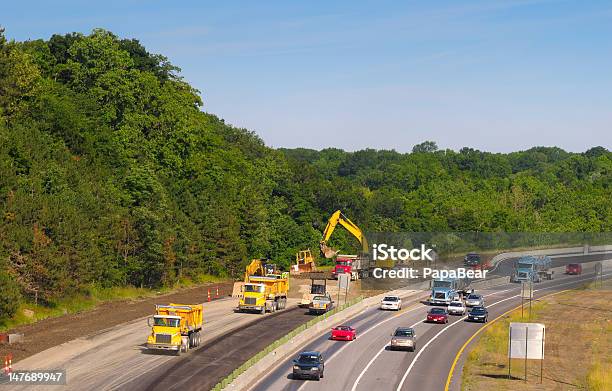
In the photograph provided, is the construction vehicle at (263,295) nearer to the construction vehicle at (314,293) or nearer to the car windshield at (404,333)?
the construction vehicle at (314,293)

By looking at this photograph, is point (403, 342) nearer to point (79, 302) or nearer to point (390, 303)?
point (390, 303)

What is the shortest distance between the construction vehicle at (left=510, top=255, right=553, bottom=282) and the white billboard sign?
63.5 m

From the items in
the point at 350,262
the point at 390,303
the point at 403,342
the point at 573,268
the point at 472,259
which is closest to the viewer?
the point at 403,342

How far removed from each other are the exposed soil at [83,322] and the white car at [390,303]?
20.4 meters

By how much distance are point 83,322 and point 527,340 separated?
136 feet

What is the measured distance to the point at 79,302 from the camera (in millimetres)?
88125

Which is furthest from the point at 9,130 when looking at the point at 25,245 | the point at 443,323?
the point at 443,323

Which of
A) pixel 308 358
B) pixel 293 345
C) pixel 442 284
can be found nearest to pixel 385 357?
pixel 293 345

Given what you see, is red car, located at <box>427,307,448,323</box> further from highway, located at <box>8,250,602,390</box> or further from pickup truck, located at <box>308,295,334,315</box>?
pickup truck, located at <box>308,295,334,315</box>

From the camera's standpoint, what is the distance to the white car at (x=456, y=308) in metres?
95.5

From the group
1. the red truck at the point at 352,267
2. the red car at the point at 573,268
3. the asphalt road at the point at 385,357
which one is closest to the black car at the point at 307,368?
the asphalt road at the point at 385,357

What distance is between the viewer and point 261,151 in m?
185

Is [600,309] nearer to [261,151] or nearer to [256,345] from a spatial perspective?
[256,345]

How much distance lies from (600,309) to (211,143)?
7161 cm
